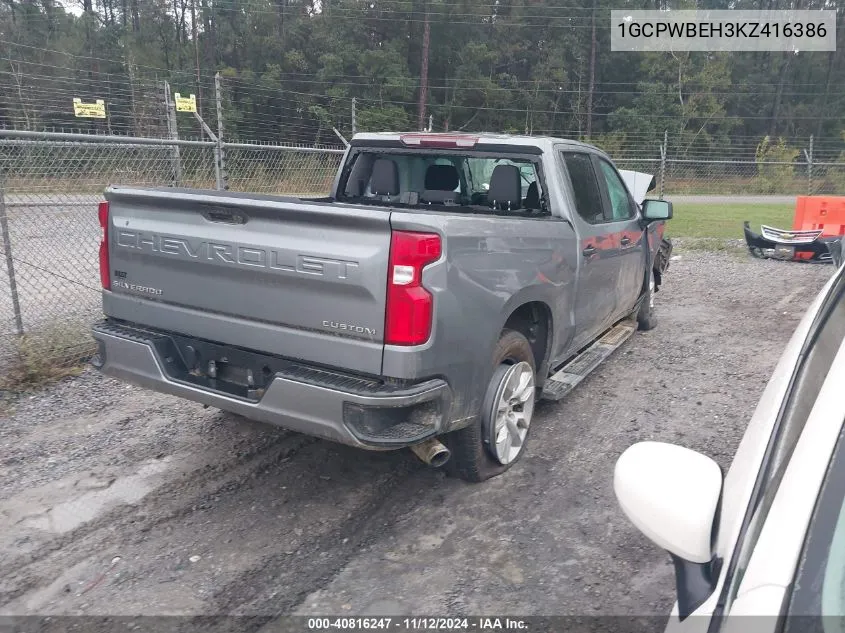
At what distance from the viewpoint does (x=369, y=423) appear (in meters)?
3.10

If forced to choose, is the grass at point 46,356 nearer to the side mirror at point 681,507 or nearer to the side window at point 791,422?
the side mirror at point 681,507

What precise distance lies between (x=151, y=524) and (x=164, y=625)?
2.69 feet

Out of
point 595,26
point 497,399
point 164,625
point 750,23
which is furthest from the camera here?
point 595,26

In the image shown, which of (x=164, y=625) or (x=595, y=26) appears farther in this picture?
(x=595, y=26)

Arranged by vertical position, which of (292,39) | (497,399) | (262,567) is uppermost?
(292,39)

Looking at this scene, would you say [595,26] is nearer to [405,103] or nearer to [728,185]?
[405,103]

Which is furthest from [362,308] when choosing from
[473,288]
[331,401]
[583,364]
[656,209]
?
[656,209]

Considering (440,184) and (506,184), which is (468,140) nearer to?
(506,184)

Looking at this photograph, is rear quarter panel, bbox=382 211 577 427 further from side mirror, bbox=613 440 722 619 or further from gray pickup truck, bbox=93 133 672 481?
side mirror, bbox=613 440 722 619

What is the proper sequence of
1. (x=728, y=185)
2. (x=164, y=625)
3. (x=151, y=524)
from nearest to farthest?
(x=164, y=625) < (x=151, y=524) < (x=728, y=185)

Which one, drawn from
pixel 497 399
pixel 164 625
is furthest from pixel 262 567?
pixel 497 399

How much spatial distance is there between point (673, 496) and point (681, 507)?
33 mm

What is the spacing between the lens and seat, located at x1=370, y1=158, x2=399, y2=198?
536 centimetres

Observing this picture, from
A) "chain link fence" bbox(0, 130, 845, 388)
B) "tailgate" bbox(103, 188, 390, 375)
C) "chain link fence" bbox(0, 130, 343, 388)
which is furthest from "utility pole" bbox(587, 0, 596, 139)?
"tailgate" bbox(103, 188, 390, 375)
